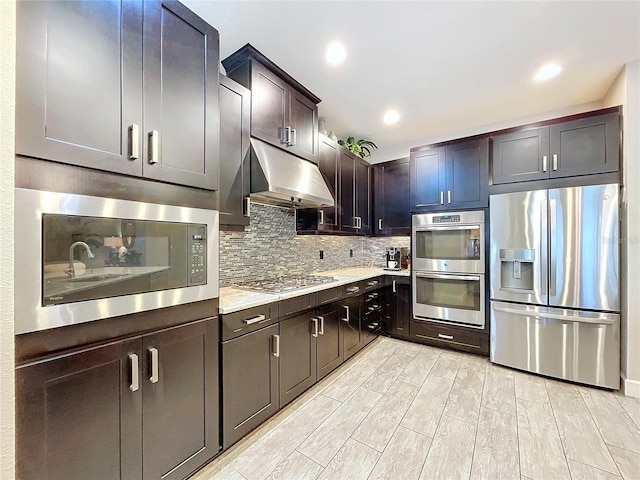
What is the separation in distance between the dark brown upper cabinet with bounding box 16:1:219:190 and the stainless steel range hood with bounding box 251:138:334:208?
48cm

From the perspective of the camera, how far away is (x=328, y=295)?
2514 mm

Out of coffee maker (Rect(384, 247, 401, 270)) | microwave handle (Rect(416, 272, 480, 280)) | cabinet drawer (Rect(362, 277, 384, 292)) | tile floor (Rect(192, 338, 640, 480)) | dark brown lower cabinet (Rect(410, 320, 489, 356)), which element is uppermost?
coffee maker (Rect(384, 247, 401, 270))

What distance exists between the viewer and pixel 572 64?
7.56 feet

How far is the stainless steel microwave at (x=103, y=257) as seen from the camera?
0.94 metres

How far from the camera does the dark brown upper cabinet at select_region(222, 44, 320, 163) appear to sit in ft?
6.91

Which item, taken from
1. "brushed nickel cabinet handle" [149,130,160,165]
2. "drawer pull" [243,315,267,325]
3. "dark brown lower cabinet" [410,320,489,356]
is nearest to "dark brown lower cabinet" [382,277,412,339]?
"dark brown lower cabinet" [410,320,489,356]

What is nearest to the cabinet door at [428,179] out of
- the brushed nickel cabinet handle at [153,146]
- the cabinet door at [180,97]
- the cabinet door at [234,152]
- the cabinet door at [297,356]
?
the cabinet door at [297,356]

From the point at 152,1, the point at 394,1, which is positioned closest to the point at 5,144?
the point at 152,1

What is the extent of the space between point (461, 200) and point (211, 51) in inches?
111

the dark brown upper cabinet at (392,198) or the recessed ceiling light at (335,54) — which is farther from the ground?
the recessed ceiling light at (335,54)

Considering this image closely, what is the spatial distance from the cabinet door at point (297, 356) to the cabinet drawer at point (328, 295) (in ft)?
0.45

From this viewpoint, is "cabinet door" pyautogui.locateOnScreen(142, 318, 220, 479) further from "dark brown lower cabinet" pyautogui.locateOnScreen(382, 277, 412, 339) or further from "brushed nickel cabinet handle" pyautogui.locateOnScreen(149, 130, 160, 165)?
"dark brown lower cabinet" pyautogui.locateOnScreen(382, 277, 412, 339)

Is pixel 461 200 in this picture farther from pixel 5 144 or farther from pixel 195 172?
pixel 5 144

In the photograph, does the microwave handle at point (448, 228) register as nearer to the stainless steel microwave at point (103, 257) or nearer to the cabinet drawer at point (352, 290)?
the cabinet drawer at point (352, 290)
